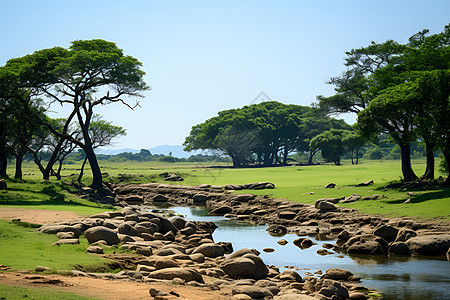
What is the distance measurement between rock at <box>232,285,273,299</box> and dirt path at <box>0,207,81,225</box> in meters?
12.3

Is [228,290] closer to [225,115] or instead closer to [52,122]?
[52,122]

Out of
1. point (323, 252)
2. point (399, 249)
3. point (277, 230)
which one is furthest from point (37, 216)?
point (399, 249)

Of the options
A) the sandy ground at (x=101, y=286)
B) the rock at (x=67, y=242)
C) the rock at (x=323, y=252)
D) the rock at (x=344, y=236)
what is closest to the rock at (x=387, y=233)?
the rock at (x=344, y=236)

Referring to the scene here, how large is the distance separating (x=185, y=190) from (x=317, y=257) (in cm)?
3451

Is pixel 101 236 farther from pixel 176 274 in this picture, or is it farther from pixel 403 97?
pixel 403 97

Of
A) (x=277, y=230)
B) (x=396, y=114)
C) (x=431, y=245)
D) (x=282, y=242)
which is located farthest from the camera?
(x=396, y=114)

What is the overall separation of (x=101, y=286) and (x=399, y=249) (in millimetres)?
13094

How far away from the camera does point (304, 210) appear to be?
29953 mm

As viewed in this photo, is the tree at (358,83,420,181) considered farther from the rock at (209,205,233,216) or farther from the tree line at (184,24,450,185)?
the rock at (209,205,233,216)

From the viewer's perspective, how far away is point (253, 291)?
37.9 ft

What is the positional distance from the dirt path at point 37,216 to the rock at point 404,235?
15.7 metres

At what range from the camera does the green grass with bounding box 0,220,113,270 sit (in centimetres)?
1208

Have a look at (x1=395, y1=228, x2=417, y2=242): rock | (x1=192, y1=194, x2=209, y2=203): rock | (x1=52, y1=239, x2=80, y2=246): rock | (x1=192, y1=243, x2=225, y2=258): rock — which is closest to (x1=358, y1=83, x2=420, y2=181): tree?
(x1=395, y1=228, x2=417, y2=242): rock

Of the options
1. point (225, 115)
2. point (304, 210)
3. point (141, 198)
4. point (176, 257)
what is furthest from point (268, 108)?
point (176, 257)
